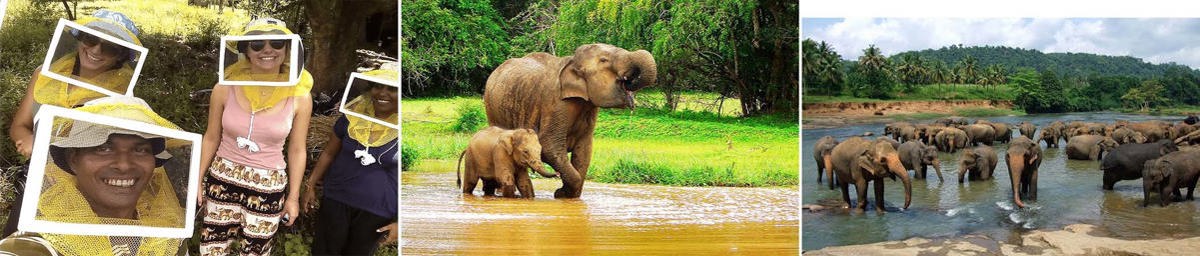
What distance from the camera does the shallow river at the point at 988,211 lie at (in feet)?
27.3

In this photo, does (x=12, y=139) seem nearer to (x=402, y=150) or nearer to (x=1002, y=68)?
(x=402, y=150)

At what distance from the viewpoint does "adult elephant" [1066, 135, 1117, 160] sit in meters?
8.52

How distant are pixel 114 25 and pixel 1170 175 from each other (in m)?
6.68

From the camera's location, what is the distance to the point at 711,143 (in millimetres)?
8141

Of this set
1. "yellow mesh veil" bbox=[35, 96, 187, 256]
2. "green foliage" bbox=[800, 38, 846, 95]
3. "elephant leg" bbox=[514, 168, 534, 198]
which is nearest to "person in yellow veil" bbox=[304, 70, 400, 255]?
"elephant leg" bbox=[514, 168, 534, 198]

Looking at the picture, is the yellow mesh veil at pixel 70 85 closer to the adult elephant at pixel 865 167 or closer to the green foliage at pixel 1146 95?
the adult elephant at pixel 865 167

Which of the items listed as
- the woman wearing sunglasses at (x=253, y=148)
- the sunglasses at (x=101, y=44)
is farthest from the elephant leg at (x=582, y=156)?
the sunglasses at (x=101, y=44)

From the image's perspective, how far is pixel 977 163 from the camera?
333 inches

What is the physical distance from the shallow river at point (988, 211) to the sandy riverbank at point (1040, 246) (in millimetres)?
45

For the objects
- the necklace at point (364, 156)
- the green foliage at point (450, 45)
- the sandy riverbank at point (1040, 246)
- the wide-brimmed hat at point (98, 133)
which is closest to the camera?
the wide-brimmed hat at point (98, 133)

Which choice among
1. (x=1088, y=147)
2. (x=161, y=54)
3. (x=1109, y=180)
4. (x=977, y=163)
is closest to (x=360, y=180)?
(x=161, y=54)

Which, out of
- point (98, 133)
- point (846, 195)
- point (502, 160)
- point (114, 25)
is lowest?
point (846, 195)

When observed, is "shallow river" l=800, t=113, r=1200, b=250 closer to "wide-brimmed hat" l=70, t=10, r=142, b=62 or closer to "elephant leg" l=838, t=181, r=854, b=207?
"elephant leg" l=838, t=181, r=854, b=207

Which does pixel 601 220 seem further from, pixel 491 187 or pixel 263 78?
pixel 263 78
